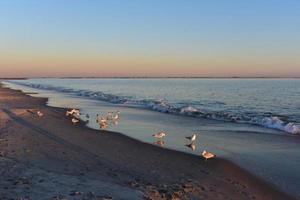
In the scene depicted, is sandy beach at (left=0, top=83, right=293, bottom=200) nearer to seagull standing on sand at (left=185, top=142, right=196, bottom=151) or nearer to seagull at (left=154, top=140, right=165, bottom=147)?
seagull at (left=154, top=140, right=165, bottom=147)

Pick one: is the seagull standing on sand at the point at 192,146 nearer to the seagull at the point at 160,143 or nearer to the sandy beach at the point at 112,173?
the seagull at the point at 160,143

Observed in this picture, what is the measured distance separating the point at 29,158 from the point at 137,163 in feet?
9.67

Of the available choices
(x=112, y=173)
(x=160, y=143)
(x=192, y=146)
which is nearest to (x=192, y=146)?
(x=192, y=146)

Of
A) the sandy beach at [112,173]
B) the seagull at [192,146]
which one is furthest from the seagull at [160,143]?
the seagull at [192,146]

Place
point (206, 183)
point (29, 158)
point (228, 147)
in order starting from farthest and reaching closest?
point (228, 147) → point (29, 158) → point (206, 183)

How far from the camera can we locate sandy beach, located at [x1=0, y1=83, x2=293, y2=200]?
9.09m

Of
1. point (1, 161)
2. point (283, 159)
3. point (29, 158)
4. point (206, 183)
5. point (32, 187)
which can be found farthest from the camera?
point (283, 159)

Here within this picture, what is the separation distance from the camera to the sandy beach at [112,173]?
358 inches

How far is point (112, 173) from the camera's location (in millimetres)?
11133

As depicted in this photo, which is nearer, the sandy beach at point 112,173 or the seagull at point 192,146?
the sandy beach at point 112,173

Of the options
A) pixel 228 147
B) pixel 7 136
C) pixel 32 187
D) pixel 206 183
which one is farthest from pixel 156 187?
pixel 7 136

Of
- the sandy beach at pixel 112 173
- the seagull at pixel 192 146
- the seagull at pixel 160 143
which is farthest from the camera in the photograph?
the seagull at pixel 160 143

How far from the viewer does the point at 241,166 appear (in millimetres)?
12898

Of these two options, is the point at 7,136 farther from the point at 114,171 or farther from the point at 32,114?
the point at 32,114
